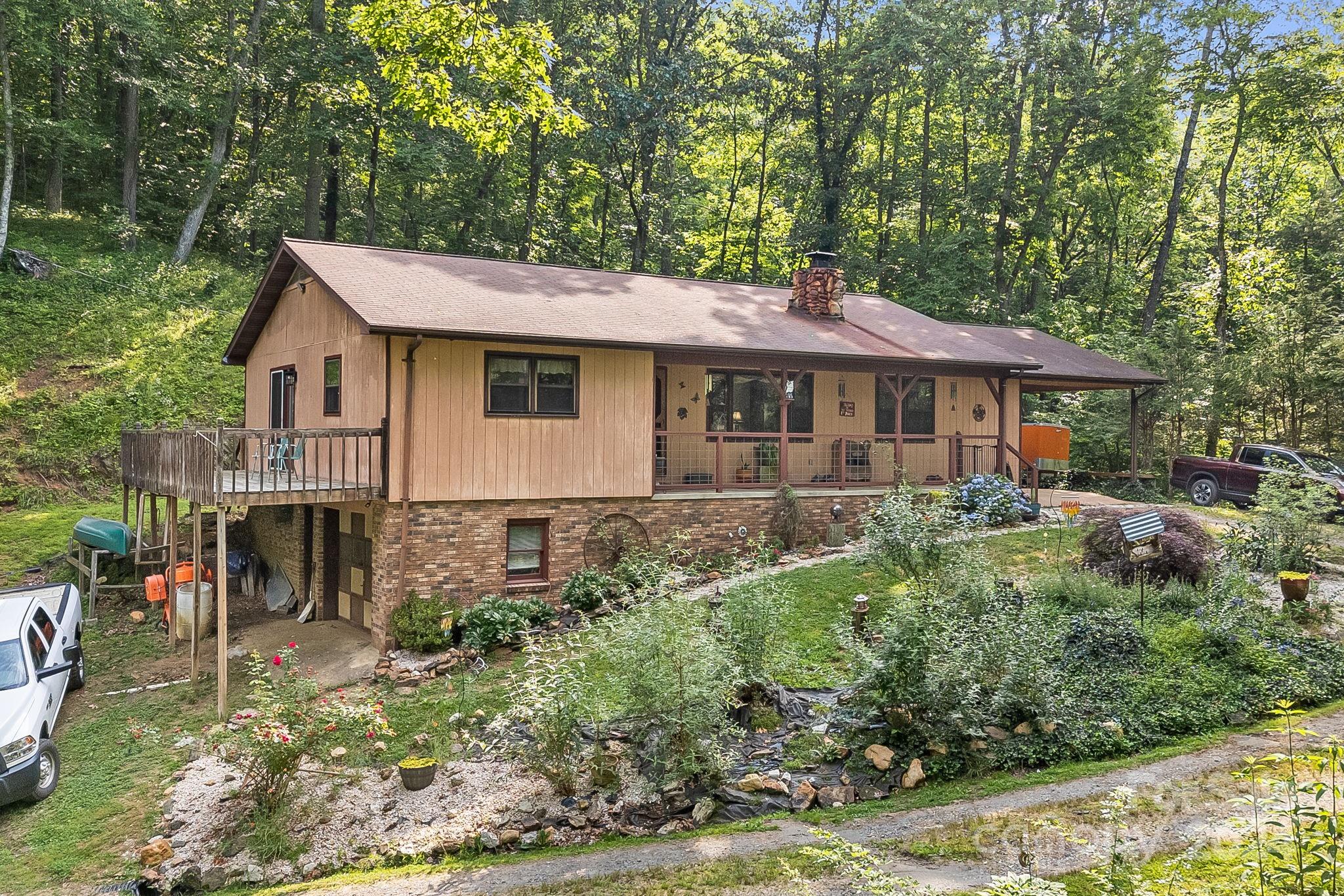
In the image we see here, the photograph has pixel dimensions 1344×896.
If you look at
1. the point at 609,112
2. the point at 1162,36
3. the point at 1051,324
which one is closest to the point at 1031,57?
the point at 1162,36

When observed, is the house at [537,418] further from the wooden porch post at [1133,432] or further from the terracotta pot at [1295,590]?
the terracotta pot at [1295,590]

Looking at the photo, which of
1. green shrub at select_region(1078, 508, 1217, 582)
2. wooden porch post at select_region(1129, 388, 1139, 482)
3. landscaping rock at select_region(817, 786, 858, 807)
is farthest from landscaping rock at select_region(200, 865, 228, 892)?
wooden porch post at select_region(1129, 388, 1139, 482)

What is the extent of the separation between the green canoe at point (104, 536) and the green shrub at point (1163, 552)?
16.7m

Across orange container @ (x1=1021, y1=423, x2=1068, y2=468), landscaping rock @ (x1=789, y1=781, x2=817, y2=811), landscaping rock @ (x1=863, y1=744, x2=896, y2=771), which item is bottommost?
landscaping rock @ (x1=789, y1=781, x2=817, y2=811)

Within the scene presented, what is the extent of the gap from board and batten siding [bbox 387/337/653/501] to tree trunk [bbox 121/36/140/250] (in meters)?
19.0

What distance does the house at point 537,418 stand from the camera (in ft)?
41.1

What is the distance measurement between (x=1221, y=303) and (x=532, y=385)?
27.6 metres

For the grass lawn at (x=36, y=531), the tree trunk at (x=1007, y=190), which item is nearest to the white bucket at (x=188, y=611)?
the grass lawn at (x=36, y=531)

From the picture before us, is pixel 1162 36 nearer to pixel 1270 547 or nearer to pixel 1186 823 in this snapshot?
pixel 1270 547

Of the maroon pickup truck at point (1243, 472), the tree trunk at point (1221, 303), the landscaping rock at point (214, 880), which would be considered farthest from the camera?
the tree trunk at point (1221, 303)

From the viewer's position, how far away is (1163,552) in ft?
38.5

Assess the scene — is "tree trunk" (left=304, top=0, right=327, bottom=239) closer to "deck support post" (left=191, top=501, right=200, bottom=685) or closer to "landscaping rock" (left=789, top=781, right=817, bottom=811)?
"deck support post" (left=191, top=501, right=200, bottom=685)

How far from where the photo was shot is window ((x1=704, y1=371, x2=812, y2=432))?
58.1 ft

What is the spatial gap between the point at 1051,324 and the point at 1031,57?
948cm
